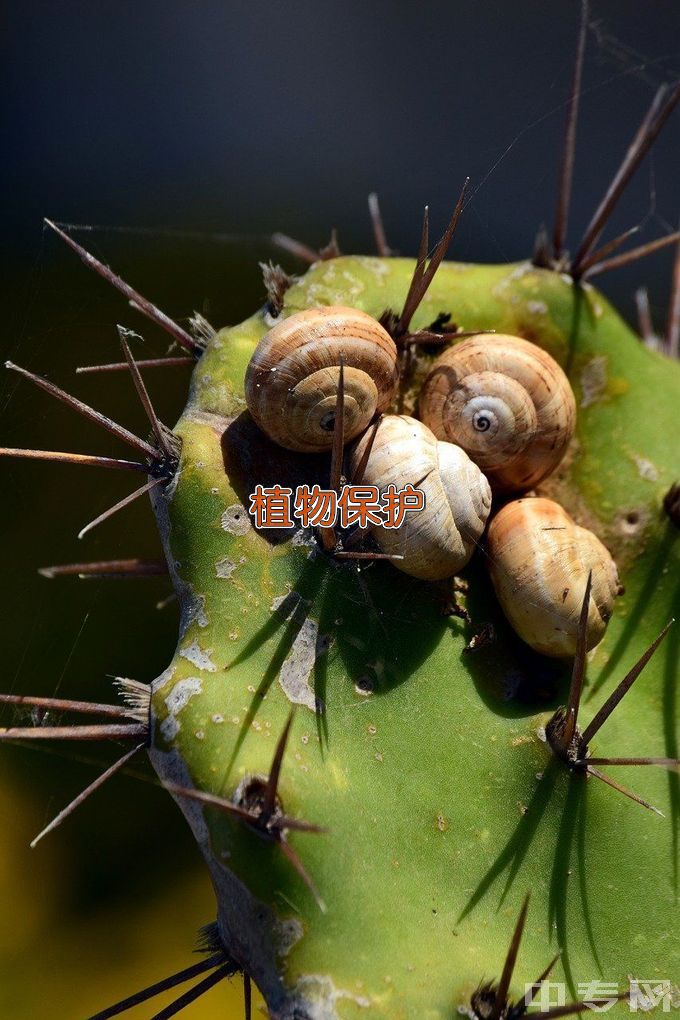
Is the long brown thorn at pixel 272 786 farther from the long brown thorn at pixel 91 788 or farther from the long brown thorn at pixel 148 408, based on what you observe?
the long brown thorn at pixel 148 408

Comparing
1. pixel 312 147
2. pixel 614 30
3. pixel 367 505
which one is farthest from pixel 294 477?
pixel 614 30

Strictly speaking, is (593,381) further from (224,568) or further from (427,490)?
(224,568)

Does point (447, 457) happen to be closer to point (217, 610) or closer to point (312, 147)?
point (217, 610)

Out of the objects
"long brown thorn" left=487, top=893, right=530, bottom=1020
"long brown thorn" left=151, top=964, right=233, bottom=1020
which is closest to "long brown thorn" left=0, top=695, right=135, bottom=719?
"long brown thorn" left=151, top=964, right=233, bottom=1020

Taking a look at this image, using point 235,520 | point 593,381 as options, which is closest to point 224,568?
point 235,520

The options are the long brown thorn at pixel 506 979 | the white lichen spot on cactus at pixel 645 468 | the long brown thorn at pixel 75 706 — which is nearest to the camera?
the long brown thorn at pixel 506 979

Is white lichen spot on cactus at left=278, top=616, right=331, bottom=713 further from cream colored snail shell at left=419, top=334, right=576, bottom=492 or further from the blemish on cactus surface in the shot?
cream colored snail shell at left=419, top=334, right=576, bottom=492

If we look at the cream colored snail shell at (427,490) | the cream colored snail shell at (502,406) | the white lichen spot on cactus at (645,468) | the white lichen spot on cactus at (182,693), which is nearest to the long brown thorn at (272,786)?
the white lichen spot on cactus at (182,693)
